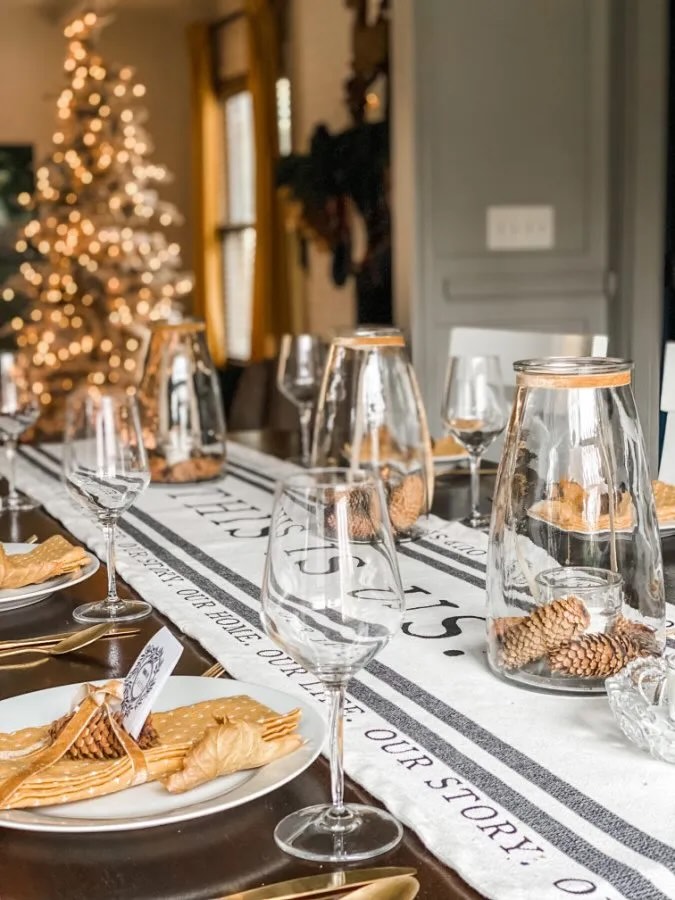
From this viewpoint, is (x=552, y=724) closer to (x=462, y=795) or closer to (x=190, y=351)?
(x=462, y=795)

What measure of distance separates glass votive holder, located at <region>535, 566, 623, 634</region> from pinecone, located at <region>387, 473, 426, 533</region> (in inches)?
18.3

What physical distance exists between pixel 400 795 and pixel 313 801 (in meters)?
0.05

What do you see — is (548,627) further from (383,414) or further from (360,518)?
(383,414)

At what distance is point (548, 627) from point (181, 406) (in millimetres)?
989

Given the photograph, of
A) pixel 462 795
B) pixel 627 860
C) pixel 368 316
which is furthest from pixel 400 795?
pixel 368 316

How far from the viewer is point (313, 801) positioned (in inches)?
28.5

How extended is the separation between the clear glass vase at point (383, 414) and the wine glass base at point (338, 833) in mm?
678

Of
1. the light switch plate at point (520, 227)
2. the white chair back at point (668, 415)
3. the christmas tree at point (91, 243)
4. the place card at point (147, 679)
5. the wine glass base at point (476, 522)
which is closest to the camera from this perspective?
the place card at point (147, 679)

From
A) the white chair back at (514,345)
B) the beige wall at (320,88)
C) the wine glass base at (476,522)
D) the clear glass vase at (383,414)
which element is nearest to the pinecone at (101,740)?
the clear glass vase at (383,414)

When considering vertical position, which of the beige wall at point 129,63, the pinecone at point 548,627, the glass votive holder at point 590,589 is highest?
the beige wall at point 129,63

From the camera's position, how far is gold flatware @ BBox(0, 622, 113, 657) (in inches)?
40.3

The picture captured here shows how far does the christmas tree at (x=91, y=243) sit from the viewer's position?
6418 millimetres

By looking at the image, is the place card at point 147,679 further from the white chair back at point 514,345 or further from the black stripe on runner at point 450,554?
the white chair back at point 514,345

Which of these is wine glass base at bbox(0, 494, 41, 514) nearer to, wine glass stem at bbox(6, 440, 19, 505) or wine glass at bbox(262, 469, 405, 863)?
wine glass stem at bbox(6, 440, 19, 505)
